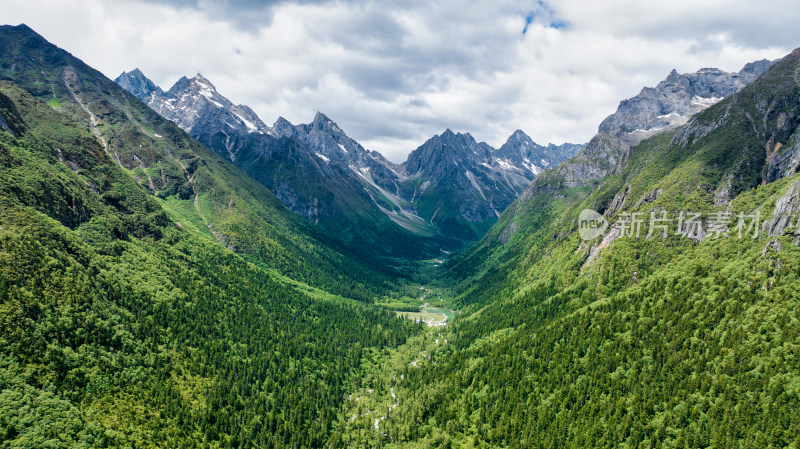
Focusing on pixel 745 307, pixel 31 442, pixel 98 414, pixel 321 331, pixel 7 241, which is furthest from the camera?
pixel 321 331

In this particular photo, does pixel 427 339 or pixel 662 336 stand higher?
Answer: pixel 662 336

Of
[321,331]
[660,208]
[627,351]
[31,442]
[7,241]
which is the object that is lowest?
[31,442]

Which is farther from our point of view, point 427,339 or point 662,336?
point 427,339

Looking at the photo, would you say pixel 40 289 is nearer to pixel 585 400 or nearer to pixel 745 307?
pixel 585 400

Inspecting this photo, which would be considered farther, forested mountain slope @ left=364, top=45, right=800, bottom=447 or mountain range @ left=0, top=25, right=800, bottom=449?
mountain range @ left=0, top=25, right=800, bottom=449

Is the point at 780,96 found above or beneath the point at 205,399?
above

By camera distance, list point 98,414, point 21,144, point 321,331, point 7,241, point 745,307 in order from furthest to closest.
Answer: point 321,331 → point 21,144 → point 7,241 → point 745,307 → point 98,414

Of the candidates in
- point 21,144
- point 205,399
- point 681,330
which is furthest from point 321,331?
point 21,144

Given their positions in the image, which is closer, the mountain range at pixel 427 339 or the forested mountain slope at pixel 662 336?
the forested mountain slope at pixel 662 336
